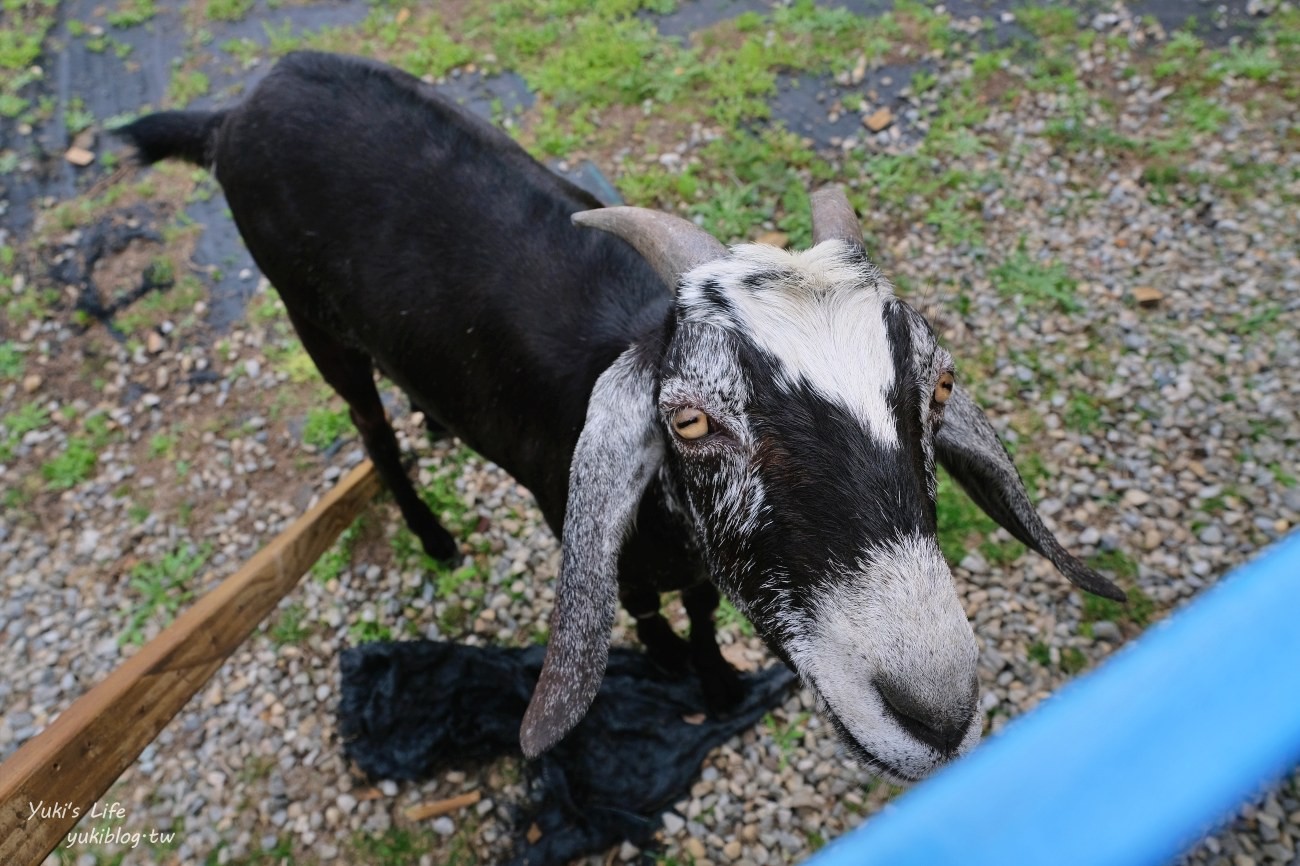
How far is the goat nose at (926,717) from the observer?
174 centimetres

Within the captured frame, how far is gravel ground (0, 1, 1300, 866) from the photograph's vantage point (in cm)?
381

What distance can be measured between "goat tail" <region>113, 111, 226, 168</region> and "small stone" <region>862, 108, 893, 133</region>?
434 cm

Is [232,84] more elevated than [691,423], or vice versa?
[691,423]

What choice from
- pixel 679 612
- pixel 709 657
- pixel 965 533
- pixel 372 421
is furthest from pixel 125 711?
pixel 965 533

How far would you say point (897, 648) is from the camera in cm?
174

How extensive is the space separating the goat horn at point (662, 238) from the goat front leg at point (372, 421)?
1.92m

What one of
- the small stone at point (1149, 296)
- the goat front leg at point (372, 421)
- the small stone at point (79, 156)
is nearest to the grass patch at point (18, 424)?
the small stone at point (79, 156)

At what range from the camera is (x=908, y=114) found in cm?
614

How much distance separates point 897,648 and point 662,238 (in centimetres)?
147

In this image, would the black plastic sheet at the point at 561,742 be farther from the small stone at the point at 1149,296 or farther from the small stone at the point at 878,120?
the small stone at the point at 878,120

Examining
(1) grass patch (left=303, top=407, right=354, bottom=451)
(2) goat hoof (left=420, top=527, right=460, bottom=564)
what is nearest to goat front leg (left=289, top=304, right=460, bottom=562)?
(2) goat hoof (left=420, top=527, right=460, bottom=564)

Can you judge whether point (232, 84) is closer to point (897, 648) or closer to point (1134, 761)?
point (897, 648)

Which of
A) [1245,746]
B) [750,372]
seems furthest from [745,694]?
[1245,746]

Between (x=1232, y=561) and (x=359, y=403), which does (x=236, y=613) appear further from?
(x=1232, y=561)
